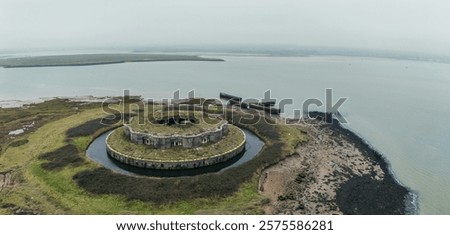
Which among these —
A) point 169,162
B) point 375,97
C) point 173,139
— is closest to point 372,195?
point 169,162

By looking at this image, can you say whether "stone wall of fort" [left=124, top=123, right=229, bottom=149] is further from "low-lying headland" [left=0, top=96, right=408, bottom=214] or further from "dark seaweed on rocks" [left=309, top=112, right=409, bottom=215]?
"dark seaweed on rocks" [left=309, top=112, right=409, bottom=215]

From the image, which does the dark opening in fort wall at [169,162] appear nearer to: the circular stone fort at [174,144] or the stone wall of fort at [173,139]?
the circular stone fort at [174,144]

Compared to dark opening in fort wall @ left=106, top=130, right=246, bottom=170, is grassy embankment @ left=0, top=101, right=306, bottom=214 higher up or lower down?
lower down

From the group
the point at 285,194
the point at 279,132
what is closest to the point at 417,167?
the point at 279,132

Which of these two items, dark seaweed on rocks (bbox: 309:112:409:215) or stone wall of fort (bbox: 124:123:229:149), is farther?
stone wall of fort (bbox: 124:123:229:149)

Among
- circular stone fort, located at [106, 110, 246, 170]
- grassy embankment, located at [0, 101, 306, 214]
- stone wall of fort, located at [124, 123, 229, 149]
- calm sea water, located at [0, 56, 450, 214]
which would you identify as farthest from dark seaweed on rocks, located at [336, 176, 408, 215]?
stone wall of fort, located at [124, 123, 229, 149]

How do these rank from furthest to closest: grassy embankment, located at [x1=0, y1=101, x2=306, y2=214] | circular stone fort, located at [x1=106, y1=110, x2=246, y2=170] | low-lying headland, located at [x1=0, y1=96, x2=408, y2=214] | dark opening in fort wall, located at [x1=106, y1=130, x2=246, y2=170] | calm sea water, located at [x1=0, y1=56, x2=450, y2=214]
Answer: calm sea water, located at [x1=0, y1=56, x2=450, y2=214], circular stone fort, located at [x1=106, y1=110, x2=246, y2=170], dark opening in fort wall, located at [x1=106, y1=130, x2=246, y2=170], low-lying headland, located at [x1=0, y1=96, x2=408, y2=214], grassy embankment, located at [x1=0, y1=101, x2=306, y2=214]

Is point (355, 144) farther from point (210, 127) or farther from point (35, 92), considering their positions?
point (35, 92)
